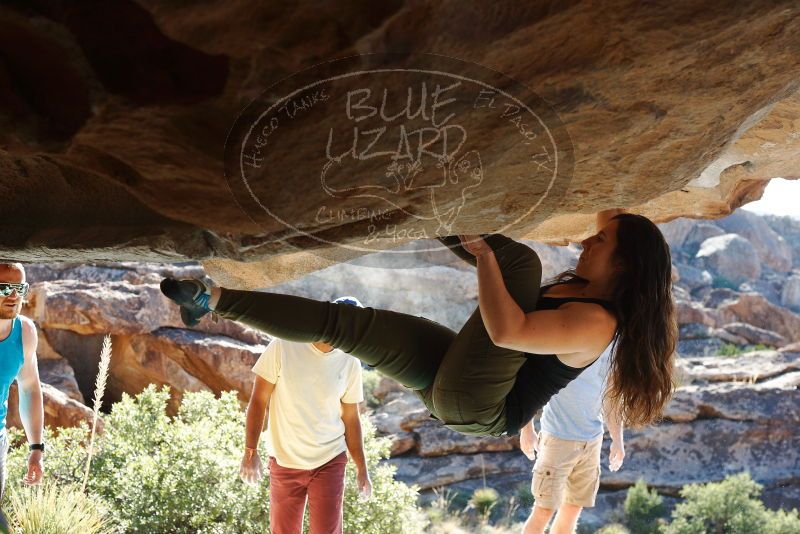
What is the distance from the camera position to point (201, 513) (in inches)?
171

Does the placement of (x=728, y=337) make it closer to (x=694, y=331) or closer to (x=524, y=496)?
(x=694, y=331)

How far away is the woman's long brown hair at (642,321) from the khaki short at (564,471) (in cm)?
140

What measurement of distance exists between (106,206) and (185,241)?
29 centimetres

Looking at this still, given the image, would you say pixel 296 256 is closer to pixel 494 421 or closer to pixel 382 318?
pixel 382 318

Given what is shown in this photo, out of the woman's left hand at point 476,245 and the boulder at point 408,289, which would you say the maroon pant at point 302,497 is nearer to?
the woman's left hand at point 476,245

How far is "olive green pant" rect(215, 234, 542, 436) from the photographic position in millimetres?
1961

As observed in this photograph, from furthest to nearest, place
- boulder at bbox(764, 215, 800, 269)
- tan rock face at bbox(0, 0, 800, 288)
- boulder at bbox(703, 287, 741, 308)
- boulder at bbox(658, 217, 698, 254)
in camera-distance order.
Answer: boulder at bbox(764, 215, 800, 269), boulder at bbox(658, 217, 698, 254), boulder at bbox(703, 287, 741, 308), tan rock face at bbox(0, 0, 800, 288)

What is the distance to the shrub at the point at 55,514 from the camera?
3.93 meters

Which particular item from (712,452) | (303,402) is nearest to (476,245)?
(303,402)

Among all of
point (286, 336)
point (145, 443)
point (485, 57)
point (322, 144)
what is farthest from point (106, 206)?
point (145, 443)

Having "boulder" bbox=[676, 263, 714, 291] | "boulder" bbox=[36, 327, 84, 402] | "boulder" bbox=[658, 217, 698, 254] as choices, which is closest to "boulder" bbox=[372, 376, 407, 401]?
"boulder" bbox=[36, 327, 84, 402]

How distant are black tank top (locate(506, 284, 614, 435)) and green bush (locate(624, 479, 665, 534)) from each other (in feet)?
21.3

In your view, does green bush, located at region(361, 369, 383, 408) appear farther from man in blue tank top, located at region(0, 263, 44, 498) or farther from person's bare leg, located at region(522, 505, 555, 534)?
man in blue tank top, located at region(0, 263, 44, 498)

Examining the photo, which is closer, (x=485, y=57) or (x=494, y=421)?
(x=485, y=57)
